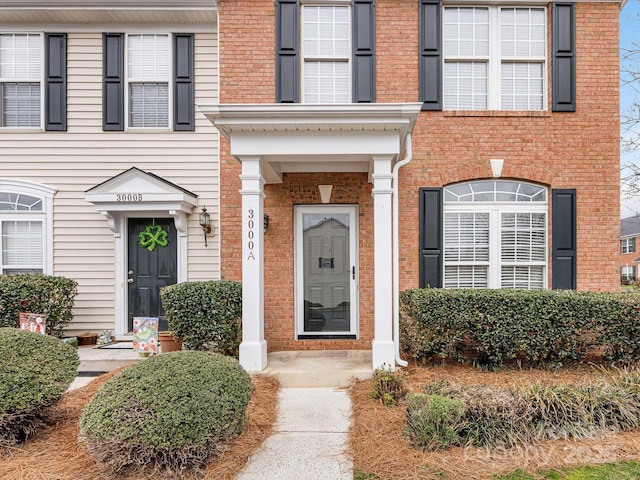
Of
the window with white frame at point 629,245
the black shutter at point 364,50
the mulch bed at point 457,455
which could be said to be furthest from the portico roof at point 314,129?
the window with white frame at point 629,245

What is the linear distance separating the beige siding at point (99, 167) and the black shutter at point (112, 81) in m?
0.11

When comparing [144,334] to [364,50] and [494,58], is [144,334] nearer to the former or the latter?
[364,50]

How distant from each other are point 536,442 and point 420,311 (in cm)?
208

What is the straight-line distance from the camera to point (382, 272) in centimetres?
487

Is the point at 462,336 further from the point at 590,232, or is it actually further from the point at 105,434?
the point at 105,434

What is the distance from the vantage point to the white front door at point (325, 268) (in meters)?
6.11

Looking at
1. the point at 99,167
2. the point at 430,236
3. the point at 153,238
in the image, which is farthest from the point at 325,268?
the point at 99,167

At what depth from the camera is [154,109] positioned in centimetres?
643

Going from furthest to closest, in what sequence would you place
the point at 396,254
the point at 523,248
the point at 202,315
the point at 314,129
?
1. the point at 523,248
2. the point at 396,254
3. the point at 202,315
4. the point at 314,129

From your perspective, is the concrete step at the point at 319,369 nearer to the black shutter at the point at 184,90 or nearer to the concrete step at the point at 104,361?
the concrete step at the point at 104,361

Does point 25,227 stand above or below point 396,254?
above

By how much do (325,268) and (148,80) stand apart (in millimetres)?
4211

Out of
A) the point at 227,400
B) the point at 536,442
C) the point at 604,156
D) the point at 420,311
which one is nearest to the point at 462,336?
the point at 420,311

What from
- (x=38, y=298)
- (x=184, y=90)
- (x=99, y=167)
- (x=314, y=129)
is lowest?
(x=38, y=298)
